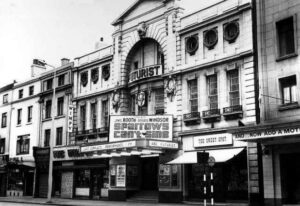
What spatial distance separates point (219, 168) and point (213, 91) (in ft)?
16.6

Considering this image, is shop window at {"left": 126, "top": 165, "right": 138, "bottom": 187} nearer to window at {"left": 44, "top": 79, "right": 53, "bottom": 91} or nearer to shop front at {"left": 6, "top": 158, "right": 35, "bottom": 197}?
shop front at {"left": 6, "top": 158, "right": 35, "bottom": 197}

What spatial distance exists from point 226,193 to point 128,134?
8.71 metres

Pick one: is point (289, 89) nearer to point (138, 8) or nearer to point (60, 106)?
point (138, 8)

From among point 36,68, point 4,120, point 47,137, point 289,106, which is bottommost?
point 47,137

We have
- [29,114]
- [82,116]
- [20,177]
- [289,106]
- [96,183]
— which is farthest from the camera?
[29,114]

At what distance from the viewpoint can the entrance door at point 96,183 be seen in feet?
128

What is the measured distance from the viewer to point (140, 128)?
32938 mm

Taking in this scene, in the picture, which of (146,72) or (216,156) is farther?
(146,72)

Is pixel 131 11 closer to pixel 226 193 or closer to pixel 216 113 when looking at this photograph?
pixel 216 113

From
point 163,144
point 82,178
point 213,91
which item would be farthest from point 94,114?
point 213,91

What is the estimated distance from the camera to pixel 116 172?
36531 mm

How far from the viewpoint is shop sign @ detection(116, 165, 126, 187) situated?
3566 centimetres

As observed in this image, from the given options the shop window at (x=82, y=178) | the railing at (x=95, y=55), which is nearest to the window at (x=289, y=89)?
the railing at (x=95, y=55)

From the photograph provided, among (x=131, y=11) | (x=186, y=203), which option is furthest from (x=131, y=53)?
(x=186, y=203)
